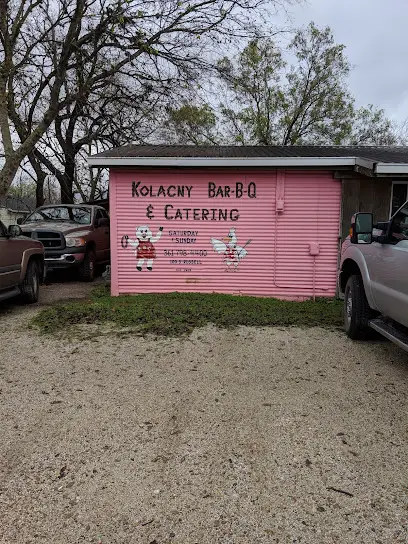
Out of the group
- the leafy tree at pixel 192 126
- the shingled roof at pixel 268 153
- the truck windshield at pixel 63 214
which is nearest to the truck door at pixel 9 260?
the shingled roof at pixel 268 153

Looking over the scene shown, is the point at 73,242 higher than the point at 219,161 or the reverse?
the reverse

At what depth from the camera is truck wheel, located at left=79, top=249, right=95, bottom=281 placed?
438 inches

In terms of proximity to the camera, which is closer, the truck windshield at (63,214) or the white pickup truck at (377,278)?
the white pickup truck at (377,278)

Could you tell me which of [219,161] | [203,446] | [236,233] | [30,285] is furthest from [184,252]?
[203,446]

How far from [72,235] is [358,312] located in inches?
297

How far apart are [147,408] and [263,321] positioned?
11.3 feet

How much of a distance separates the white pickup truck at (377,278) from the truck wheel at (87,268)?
6867 mm

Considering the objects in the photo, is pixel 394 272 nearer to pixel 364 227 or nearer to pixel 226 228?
pixel 364 227

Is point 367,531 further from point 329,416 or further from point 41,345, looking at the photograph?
point 41,345

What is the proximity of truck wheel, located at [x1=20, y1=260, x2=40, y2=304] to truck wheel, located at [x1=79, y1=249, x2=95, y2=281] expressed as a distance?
2726mm

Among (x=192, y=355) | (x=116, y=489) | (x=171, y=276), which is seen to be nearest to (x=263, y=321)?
(x=192, y=355)

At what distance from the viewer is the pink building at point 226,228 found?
8828 millimetres

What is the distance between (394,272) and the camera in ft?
15.0

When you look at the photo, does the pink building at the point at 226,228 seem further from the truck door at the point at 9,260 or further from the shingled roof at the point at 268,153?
the truck door at the point at 9,260
